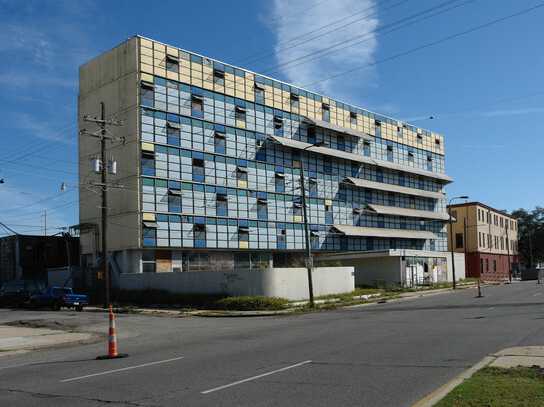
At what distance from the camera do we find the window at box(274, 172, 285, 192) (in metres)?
58.3

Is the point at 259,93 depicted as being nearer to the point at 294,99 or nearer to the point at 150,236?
the point at 294,99

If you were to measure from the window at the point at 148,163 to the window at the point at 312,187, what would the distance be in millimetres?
18981

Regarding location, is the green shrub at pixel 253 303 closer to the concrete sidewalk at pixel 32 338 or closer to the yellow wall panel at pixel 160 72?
the concrete sidewalk at pixel 32 338

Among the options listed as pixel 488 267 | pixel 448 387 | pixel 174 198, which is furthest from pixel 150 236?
pixel 488 267

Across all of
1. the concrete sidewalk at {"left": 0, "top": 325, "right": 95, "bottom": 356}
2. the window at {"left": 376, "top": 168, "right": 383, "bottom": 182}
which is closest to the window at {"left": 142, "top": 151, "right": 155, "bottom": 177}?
the concrete sidewalk at {"left": 0, "top": 325, "right": 95, "bottom": 356}

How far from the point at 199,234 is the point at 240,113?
1197cm

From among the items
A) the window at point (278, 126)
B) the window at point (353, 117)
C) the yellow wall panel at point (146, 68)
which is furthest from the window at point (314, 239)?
the yellow wall panel at point (146, 68)

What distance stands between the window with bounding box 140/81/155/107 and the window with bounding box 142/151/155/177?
388 cm

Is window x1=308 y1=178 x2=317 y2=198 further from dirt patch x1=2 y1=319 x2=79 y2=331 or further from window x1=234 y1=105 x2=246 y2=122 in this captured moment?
dirt patch x1=2 y1=319 x2=79 y2=331

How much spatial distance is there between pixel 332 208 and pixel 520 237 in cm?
7247

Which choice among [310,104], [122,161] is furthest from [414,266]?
[122,161]

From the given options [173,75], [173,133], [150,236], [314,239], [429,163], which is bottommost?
[314,239]

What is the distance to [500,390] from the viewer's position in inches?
327

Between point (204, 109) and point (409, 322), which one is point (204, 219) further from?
point (409, 322)
